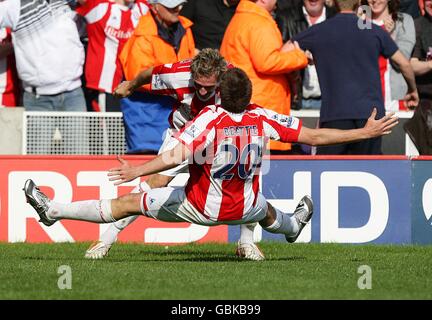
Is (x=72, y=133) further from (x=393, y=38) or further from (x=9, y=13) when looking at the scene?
(x=393, y=38)

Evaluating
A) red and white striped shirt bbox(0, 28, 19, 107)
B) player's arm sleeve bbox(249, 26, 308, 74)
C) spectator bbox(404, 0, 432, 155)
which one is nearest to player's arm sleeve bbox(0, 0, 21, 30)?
red and white striped shirt bbox(0, 28, 19, 107)

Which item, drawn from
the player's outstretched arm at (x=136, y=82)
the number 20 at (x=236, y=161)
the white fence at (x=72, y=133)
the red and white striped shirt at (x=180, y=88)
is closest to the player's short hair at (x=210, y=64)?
→ the red and white striped shirt at (x=180, y=88)

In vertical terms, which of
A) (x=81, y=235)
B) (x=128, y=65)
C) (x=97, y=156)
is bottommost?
(x=81, y=235)

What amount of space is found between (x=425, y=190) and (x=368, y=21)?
1.91 m

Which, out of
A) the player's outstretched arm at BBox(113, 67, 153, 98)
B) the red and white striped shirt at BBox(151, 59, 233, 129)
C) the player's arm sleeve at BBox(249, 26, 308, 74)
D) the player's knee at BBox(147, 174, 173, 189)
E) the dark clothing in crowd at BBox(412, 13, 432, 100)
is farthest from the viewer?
the dark clothing in crowd at BBox(412, 13, 432, 100)

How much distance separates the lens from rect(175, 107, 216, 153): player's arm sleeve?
33.4 feet

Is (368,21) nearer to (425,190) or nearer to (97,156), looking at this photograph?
(425,190)

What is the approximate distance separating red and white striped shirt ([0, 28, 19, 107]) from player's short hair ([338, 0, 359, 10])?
3.81m

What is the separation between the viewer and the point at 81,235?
13.2 metres

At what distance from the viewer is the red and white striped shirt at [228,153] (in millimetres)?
→ 10242

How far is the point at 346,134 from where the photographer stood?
34.3 feet

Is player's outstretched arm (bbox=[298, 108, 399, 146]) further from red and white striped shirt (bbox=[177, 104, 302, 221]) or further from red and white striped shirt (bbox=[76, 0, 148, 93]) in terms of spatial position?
red and white striped shirt (bbox=[76, 0, 148, 93])
